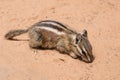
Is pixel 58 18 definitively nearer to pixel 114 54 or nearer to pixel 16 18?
pixel 16 18

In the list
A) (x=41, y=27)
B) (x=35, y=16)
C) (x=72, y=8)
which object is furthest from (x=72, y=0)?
(x=41, y=27)

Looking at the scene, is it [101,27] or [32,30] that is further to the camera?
[101,27]

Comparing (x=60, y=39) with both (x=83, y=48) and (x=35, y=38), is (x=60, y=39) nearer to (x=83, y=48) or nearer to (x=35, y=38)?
(x=35, y=38)

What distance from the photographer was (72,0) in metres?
10.5

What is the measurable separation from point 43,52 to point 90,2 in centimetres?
253

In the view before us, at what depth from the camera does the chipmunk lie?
26.2 feet

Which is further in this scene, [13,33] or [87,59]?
[13,33]

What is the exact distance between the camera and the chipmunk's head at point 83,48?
7.88 metres

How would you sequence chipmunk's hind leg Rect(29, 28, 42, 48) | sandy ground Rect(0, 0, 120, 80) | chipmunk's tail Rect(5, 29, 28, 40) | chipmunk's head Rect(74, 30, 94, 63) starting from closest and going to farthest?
sandy ground Rect(0, 0, 120, 80), chipmunk's head Rect(74, 30, 94, 63), chipmunk's hind leg Rect(29, 28, 42, 48), chipmunk's tail Rect(5, 29, 28, 40)

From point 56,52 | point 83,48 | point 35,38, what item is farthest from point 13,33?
point 83,48

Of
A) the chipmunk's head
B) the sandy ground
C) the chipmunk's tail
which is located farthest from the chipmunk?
the chipmunk's tail

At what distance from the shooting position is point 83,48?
25.9 ft

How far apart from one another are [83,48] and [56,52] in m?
0.80

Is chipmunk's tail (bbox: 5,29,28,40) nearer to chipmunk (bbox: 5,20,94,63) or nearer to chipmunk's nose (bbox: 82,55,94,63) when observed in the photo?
chipmunk (bbox: 5,20,94,63)
